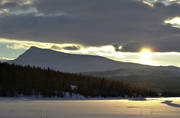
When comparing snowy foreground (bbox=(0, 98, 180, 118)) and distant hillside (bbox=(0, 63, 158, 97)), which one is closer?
snowy foreground (bbox=(0, 98, 180, 118))

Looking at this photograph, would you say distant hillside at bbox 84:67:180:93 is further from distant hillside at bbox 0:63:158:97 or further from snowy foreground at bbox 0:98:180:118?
snowy foreground at bbox 0:98:180:118

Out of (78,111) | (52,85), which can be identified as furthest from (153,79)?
(78,111)

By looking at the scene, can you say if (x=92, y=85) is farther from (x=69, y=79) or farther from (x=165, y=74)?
(x=165, y=74)

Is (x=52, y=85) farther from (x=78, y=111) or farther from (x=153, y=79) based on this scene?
(x=153, y=79)

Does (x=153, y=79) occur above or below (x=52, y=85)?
above

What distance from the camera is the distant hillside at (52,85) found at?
39.3m

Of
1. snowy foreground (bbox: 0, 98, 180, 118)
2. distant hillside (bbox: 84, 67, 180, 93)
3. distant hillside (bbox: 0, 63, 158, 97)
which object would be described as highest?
distant hillside (bbox: 84, 67, 180, 93)

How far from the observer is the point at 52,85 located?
42.9 metres

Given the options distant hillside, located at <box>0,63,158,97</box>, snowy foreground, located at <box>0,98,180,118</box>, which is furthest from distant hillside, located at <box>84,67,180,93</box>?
snowy foreground, located at <box>0,98,180,118</box>

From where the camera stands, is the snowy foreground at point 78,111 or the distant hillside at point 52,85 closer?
the snowy foreground at point 78,111

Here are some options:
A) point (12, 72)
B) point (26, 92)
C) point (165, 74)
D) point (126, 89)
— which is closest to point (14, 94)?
point (26, 92)

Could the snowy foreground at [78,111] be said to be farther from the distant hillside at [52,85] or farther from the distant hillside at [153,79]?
the distant hillside at [153,79]

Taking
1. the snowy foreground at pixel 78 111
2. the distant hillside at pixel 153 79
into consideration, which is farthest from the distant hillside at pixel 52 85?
the distant hillside at pixel 153 79

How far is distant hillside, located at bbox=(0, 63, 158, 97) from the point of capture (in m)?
39.3
